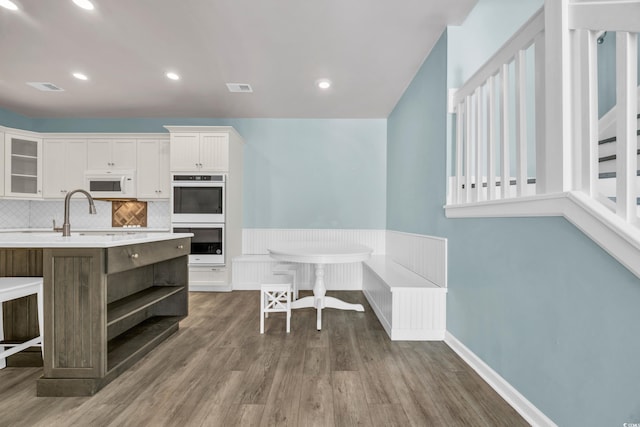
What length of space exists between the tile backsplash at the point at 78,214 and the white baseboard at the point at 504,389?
14.0ft

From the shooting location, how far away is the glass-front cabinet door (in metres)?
4.13

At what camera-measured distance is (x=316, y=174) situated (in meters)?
4.65

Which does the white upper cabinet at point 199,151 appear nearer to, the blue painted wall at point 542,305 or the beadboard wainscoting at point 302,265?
the beadboard wainscoting at point 302,265

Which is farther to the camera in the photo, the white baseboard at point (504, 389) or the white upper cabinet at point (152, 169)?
the white upper cabinet at point (152, 169)

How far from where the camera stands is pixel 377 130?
183 inches

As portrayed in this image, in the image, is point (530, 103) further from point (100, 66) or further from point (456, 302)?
point (100, 66)

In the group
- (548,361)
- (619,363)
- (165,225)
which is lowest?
(548,361)

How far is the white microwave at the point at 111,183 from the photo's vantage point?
426cm

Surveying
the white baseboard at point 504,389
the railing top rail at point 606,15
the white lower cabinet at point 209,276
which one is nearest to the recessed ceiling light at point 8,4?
the white lower cabinet at point 209,276

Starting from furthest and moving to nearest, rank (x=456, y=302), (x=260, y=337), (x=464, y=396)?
1. (x=260, y=337)
2. (x=456, y=302)
3. (x=464, y=396)

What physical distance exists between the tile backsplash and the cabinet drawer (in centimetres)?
234

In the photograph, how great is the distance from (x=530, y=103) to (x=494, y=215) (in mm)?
1804

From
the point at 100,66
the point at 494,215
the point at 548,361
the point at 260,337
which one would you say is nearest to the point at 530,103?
the point at 494,215

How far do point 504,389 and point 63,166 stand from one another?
5.64 meters
